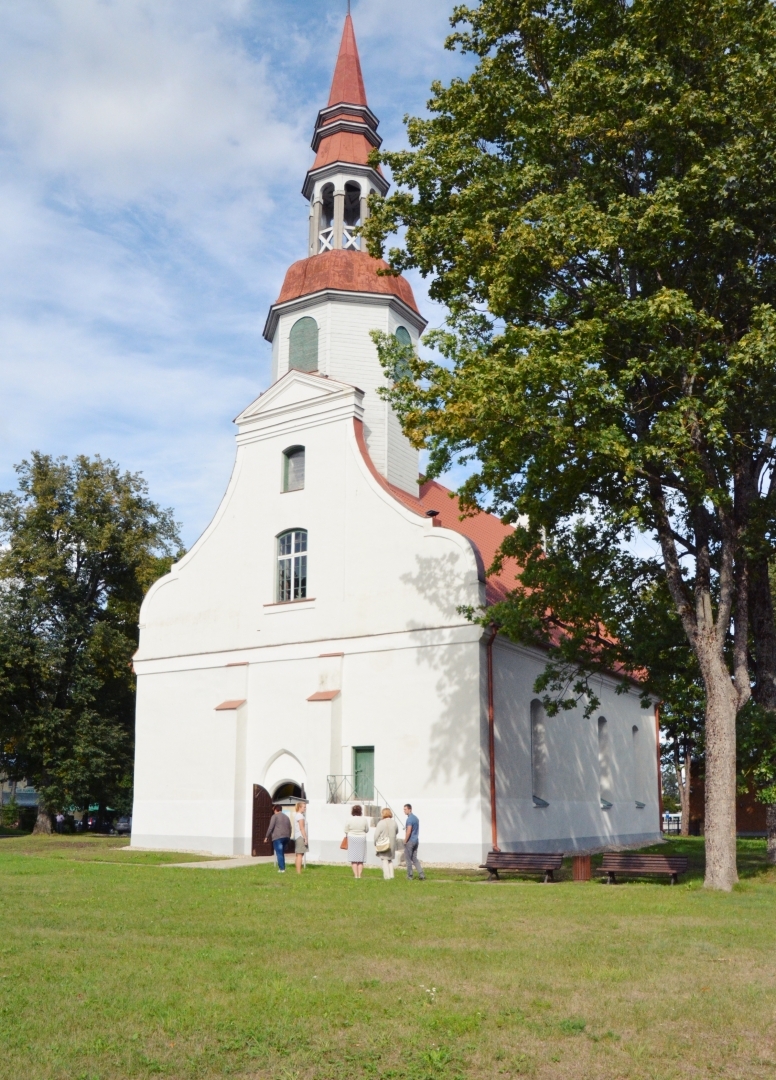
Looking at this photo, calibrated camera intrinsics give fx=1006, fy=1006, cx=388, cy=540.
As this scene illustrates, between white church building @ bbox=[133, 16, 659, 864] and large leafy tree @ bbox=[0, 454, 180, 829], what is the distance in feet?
36.9

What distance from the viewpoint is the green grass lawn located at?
6.09 m

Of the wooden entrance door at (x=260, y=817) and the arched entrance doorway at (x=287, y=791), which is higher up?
the arched entrance doorway at (x=287, y=791)

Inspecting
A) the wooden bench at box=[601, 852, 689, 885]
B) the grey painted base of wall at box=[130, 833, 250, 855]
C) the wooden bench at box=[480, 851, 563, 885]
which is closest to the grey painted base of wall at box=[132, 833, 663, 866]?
the grey painted base of wall at box=[130, 833, 250, 855]

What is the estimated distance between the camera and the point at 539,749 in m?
26.9

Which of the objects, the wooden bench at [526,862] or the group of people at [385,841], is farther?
the group of people at [385,841]

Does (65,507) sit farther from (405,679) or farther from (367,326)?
(405,679)

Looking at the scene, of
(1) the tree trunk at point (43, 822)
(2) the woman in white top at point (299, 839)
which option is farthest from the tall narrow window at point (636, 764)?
(1) the tree trunk at point (43, 822)

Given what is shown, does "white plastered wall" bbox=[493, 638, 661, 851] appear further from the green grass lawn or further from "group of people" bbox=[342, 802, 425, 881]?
the green grass lawn

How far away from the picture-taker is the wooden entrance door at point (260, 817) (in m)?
25.5

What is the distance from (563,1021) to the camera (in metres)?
6.93

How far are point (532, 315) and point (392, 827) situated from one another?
33.5 ft

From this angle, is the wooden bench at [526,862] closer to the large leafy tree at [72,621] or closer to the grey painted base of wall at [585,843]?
the grey painted base of wall at [585,843]

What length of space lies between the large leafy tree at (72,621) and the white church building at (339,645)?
442 inches

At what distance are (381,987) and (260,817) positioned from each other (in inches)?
715
